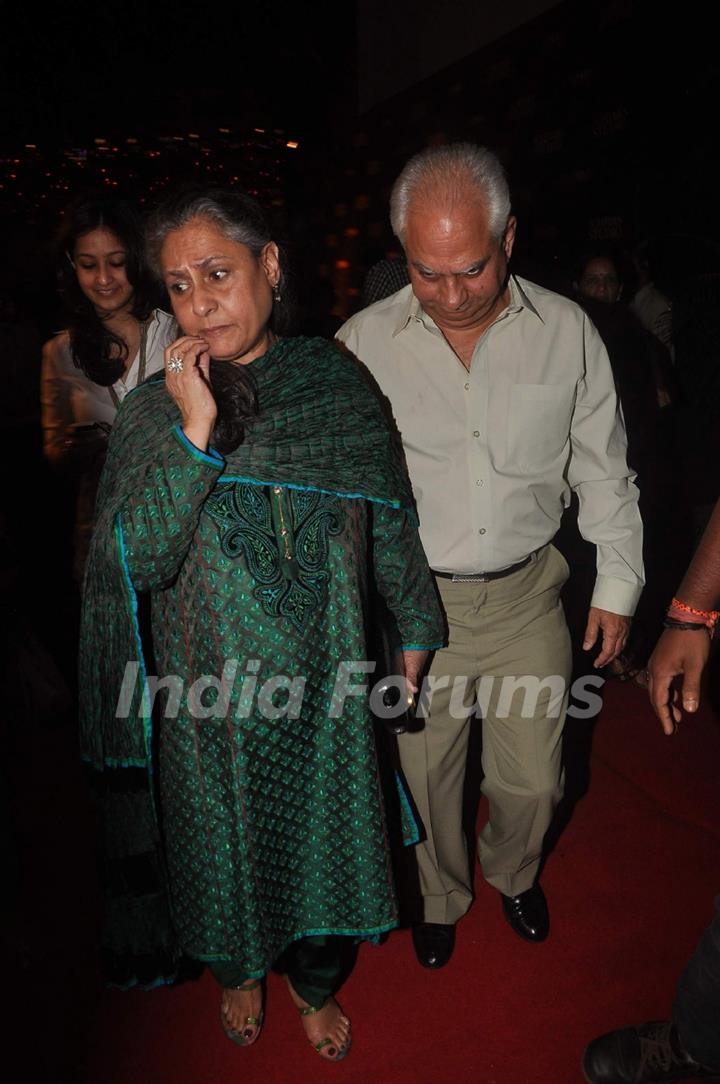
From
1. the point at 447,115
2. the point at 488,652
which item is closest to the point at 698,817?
the point at 488,652

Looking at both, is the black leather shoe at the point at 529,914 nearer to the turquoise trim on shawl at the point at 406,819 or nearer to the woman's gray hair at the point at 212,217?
the turquoise trim on shawl at the point at 406,819

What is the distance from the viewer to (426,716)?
1808mm

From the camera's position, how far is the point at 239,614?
1.32 metres

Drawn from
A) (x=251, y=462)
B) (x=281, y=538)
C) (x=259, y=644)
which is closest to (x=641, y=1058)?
(x=259, y=644)

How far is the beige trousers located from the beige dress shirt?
0.11 meters

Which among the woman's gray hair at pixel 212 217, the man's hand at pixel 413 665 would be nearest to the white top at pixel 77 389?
the woman's gray hair at pixel 212 217

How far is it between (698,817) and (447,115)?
4.80 meters

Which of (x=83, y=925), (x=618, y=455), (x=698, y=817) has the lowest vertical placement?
(x=83, y=925)

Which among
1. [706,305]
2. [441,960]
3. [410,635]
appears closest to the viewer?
[410,635]

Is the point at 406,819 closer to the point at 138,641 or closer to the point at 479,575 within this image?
the point at 479,575

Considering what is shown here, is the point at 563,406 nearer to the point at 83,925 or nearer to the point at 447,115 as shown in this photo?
the point at 83,925

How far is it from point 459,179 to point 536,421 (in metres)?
0.50

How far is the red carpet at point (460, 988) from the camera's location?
5.54 ft

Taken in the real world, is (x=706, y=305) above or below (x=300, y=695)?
above
